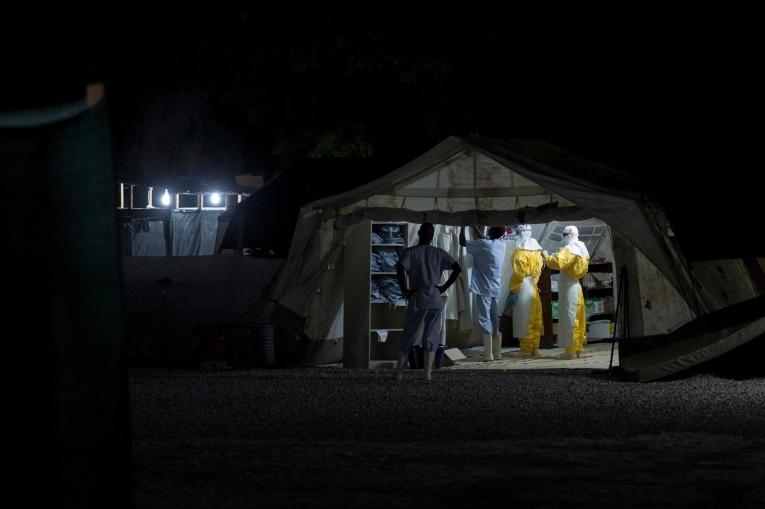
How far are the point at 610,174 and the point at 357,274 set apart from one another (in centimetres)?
380

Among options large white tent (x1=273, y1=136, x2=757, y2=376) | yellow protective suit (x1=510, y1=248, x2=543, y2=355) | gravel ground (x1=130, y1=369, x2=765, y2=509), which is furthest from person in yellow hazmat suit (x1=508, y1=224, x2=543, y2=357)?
gravel ground (x1=130, y1=369, x2=765, y2=509)

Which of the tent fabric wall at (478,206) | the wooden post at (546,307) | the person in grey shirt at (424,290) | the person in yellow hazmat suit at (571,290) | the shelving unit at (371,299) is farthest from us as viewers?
the wooden post at (546,307)

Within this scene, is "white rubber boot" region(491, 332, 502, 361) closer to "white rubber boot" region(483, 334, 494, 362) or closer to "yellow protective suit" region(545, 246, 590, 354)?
"white rubber boot" region(483, 334, 494, 362)

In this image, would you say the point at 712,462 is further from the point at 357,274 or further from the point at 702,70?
the point at 702,70

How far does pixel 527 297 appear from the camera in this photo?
1770 cm

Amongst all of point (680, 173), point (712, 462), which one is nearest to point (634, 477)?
point (712, 462)

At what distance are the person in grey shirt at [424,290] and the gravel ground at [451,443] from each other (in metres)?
0.52

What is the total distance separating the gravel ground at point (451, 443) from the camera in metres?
5.91

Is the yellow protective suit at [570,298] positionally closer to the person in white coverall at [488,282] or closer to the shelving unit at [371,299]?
the person in white coverall at [488,282]

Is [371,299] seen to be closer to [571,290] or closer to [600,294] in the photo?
[571,290]

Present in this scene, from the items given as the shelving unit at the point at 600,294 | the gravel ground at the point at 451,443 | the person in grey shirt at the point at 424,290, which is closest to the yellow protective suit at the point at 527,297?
the shelving unit at the point at 600,294

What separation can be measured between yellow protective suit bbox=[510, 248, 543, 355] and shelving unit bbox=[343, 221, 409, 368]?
2.18 meters

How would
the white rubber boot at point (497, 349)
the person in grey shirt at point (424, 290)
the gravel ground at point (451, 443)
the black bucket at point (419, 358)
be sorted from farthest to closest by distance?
the white rubber boot at point (497, 349) < the black bucket at point (419, 358) < the person in grey shirt at point (424, 290) < the gravel ground at point (451, 443)

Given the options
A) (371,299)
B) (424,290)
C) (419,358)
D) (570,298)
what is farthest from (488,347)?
(424,290)
